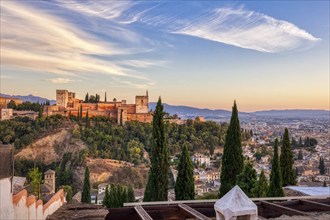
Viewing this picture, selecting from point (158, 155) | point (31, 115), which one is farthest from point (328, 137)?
point (158, 155)

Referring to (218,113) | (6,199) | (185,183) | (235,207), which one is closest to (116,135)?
(185,183)

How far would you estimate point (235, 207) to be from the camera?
11.9 ft

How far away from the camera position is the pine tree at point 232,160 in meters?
15.2

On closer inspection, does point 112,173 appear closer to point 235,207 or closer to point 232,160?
point 232,160

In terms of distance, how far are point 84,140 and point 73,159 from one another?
442 cm

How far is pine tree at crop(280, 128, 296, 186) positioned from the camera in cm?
1725

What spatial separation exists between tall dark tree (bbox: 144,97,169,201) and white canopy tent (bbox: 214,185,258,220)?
36.8 ft

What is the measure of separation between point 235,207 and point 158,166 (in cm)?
A: 1150

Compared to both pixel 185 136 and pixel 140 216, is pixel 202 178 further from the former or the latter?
pixel 140 216

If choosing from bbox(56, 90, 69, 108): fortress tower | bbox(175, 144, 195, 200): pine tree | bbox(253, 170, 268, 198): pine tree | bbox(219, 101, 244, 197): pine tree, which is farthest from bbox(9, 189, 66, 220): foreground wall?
bbox(56, 90, 69, 108): fortress tower

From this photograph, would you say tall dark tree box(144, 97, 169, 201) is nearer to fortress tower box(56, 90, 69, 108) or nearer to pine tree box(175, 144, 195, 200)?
pine tree box(175, 144, 195, 200)

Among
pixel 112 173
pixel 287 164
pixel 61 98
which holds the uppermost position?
pixel 61 98

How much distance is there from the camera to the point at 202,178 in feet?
163

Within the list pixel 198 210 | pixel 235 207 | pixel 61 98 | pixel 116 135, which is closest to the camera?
pixel 235 207
